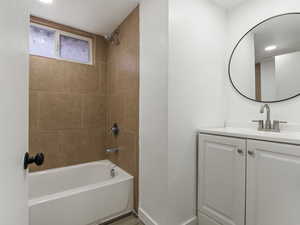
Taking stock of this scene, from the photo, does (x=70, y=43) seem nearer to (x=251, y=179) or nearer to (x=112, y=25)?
(x=112, y=25)

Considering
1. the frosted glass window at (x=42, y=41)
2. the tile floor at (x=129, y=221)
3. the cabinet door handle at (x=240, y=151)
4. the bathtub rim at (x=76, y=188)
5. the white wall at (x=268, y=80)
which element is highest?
the frosted glass window at (x=42, y=41)

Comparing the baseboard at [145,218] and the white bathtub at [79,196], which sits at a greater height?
the white bathtub at [79,196]

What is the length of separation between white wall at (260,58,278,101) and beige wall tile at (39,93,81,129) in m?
2.35

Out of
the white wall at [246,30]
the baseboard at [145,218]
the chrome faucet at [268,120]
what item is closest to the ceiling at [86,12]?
the white wall at [246,30]

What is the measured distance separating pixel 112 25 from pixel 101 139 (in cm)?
176

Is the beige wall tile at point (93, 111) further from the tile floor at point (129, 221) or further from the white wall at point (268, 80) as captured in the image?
the white wall at point (268, 80)

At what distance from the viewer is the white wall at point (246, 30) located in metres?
1.35

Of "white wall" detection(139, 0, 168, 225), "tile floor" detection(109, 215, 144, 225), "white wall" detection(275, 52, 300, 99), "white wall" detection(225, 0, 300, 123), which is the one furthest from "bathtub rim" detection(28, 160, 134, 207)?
"white wall" detection(275, 52, 300, 99)

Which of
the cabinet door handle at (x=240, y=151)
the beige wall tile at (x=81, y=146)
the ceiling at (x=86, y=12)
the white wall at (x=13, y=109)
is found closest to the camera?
the white wall at (x=13, y=109)

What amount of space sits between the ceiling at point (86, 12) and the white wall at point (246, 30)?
1179mm

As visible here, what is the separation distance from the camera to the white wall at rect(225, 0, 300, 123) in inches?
53.2

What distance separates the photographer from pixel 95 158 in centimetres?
246

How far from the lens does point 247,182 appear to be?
3.75 feet

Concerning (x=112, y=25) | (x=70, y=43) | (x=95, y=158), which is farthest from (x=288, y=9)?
(x=95, y=158)
